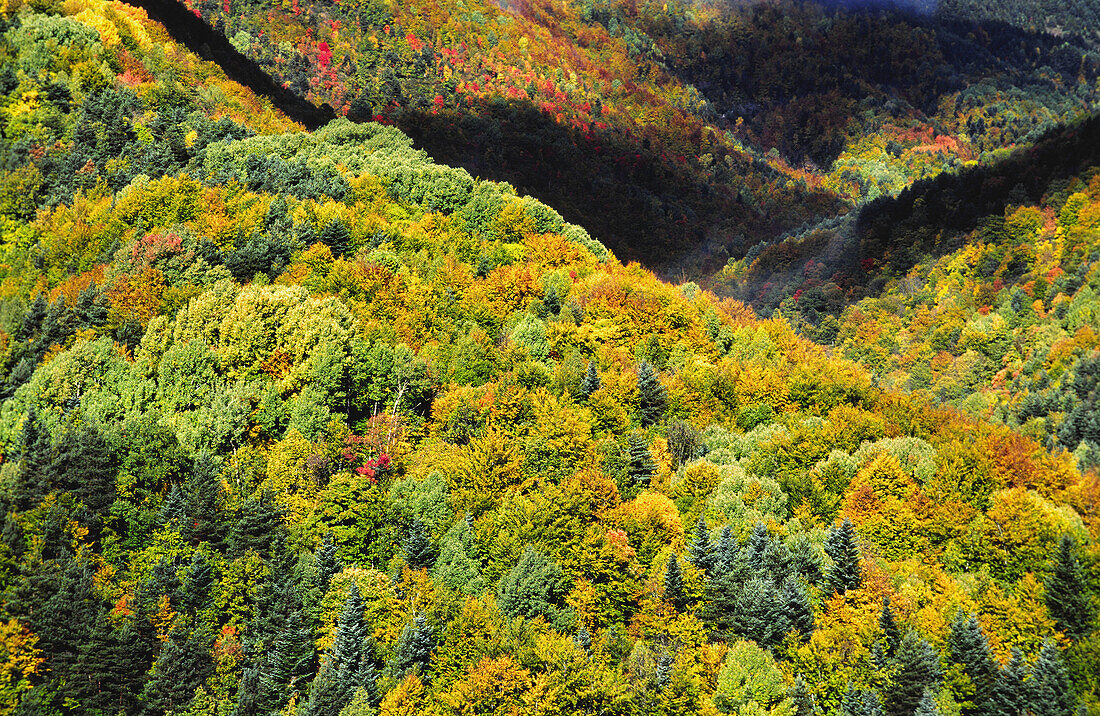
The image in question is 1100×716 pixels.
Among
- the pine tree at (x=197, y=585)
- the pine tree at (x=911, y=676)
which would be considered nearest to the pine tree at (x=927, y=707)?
the pine tree at (x=911, y=676)

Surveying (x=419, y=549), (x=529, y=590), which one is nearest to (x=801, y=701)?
(x=529, y=590)

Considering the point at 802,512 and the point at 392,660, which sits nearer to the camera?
the point at 392,660

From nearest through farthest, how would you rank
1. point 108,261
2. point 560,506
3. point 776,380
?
1. point 560,506
2. point 108,261
3. point 776,380

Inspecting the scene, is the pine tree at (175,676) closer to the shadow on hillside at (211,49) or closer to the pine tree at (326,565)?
the pine tree at (326,565)

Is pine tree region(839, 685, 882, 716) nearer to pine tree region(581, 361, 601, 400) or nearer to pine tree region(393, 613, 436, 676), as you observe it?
pine tree region(393, 613, 436, 676)

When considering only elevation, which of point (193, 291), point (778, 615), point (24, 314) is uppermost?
point (778, 615)

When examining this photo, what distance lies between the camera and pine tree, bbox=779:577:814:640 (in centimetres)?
7588

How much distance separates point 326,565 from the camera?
79.4 meters

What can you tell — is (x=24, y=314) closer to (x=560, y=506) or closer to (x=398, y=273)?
(x=398, y=273)

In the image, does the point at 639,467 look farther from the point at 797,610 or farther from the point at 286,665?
the point at 286,665

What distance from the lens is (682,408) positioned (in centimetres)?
10738

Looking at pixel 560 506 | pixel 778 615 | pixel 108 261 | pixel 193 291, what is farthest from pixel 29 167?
pixel 778 615

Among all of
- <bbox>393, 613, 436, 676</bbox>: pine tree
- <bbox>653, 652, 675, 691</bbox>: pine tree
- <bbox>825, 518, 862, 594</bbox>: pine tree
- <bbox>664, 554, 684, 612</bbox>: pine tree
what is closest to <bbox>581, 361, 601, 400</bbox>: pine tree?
<bbox>664, 554, 684, 612</bbox>: pine tree

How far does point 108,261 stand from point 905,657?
85.9m
